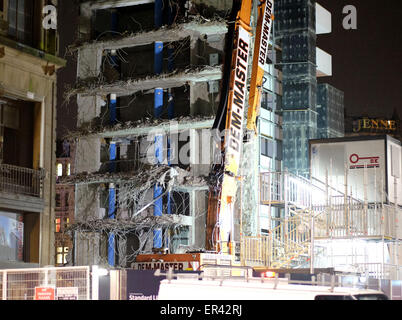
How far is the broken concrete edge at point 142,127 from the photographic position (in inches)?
1663

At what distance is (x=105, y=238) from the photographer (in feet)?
152

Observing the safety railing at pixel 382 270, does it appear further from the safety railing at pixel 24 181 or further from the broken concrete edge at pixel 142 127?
the safety railing at pixel 24 181

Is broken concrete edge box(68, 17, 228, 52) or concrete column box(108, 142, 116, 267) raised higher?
broken concrete edge box(68, 17, 228, 52)

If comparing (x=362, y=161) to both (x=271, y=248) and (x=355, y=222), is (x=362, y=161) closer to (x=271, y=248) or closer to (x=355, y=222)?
(x=355, y=222)

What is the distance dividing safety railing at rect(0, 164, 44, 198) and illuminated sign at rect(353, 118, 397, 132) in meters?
62.0

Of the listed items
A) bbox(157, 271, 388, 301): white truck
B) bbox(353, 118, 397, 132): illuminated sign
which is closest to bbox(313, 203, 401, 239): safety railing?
bbox(157, 271, 388, 301): white truck

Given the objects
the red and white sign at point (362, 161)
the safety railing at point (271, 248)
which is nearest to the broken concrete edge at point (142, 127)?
the red and white sign at point (362, 161)

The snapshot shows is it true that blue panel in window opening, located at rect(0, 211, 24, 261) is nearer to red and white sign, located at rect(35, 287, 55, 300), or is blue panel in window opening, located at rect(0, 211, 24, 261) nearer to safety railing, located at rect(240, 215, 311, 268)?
safety railing, located at rect(240, 215, 311, 268)

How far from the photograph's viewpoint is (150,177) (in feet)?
135

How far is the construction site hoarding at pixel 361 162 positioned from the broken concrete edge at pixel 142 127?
6102 millimetres

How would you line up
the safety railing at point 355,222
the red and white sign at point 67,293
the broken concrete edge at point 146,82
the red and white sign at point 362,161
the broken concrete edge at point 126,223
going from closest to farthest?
1. the red and white sign at point 67,293
2. the safety railing at point 355,222
3. the red and white sign at point 362,161
4. the broken concrete edge at point 126,223
5. the broken concrete edge at point 146,82

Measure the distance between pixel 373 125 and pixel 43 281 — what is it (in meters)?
74.4

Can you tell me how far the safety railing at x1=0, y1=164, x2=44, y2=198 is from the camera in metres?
28.7

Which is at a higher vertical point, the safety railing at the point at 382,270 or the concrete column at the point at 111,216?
the concrete column at the point at 111,216
